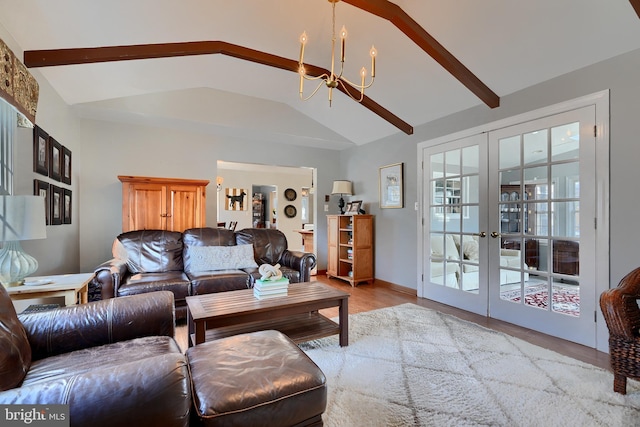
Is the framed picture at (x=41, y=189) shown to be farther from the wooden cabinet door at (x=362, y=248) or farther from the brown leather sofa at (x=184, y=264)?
the wooden cabinet door at (x=362, y=248)

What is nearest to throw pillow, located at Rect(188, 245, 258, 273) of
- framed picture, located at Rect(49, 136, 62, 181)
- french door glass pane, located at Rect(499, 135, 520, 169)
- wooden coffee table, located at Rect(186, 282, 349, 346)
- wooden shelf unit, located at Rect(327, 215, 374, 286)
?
wooden coffee table, located at Rect(186, 282, 349, 346)

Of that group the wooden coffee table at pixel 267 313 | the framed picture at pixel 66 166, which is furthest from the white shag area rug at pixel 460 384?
the framed picture at pixel 66 166

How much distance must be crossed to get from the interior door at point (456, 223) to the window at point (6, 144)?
4.02 meters

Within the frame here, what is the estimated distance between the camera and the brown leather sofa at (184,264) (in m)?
2.82

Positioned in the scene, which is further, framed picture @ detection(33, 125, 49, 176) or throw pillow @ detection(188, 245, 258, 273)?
throw pillow @ detection(188, 245, 258, 273)

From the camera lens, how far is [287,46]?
312 centimetres

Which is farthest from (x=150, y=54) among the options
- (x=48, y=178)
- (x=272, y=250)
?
(x=272, y=250)

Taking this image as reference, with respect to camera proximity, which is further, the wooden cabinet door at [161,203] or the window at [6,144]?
the wooden cabinet door at [161,203]

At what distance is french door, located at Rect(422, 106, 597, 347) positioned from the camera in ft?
8.44

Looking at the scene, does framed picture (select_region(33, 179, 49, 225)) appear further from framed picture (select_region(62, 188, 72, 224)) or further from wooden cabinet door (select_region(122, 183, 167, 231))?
wooden cabinet door (select_region(122, 183, 167, 231))

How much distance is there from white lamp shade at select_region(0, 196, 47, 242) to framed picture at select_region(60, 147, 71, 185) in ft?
5.54

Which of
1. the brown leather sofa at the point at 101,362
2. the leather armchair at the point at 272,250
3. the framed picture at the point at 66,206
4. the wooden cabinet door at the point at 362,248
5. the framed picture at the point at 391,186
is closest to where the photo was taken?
the brown leather sofa at the point at 101,362

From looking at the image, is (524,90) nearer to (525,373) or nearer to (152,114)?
(525,373)

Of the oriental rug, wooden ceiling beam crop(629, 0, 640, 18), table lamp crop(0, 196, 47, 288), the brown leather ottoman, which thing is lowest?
the oriental rug
